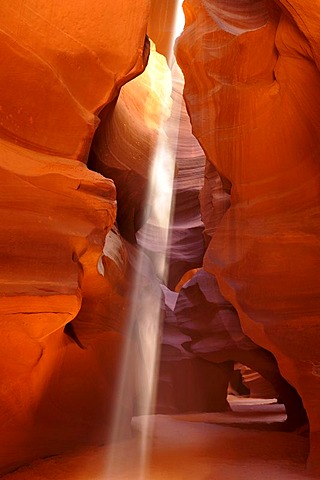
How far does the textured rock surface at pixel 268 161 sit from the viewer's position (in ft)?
17.9

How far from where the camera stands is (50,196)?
15.7ft

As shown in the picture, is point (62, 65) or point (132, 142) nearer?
point (62, 65)

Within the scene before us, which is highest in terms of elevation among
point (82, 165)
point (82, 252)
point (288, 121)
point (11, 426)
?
point (288, 121)

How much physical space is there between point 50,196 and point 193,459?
3422 millimetres

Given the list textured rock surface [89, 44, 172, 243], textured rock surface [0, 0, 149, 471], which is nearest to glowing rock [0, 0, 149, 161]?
textured rock surface [0, 0, 149, 471]

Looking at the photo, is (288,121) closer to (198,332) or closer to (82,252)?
(82,252)

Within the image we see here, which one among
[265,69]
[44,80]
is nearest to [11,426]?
[44,80]

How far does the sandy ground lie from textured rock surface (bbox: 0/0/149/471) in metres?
0.49

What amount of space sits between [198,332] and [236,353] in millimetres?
1225

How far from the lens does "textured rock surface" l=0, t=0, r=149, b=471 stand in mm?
4387

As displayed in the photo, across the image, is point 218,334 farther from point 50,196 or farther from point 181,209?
point 181,209

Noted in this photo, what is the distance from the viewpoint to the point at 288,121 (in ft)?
19.8

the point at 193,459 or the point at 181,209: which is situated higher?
the point at 181,209

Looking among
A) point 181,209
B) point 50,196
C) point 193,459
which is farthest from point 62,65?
point 181,209
